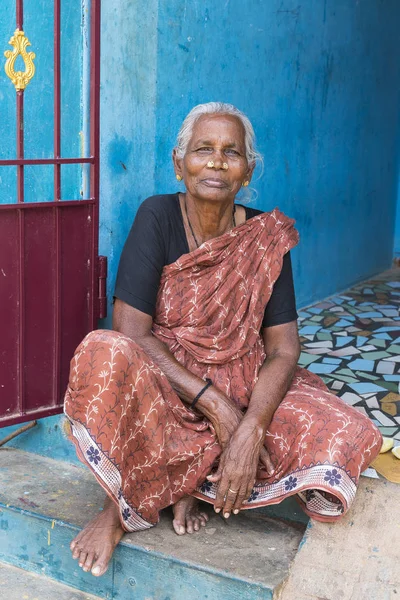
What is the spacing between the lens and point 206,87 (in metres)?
3.26

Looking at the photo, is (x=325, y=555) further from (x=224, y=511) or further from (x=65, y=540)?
Result: (x=65, y=540)

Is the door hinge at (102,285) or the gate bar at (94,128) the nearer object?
→ the gate bar at (94,128)

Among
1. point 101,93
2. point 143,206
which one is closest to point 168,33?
point 101,93

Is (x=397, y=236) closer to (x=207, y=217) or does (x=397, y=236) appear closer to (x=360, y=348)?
(x=360, y=348)

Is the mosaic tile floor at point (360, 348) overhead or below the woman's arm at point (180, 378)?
below

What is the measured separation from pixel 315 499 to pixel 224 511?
29 cm

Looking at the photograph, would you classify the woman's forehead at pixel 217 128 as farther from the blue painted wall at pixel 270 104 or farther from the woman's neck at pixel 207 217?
the blue painted wall at pixel 270 104

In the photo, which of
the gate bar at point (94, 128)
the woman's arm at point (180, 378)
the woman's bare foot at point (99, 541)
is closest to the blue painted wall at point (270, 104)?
the gate bar at point (94, 128)

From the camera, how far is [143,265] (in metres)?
2.58

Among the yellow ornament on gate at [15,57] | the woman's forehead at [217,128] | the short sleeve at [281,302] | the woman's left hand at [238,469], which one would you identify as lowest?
the woman's left hand at [238,469]

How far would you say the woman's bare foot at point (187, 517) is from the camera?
252 centimetres

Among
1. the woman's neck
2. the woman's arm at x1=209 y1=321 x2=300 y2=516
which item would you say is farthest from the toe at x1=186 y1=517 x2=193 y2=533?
the woman's neck

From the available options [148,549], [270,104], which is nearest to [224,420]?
[148,549]

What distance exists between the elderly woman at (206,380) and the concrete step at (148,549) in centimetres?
9
